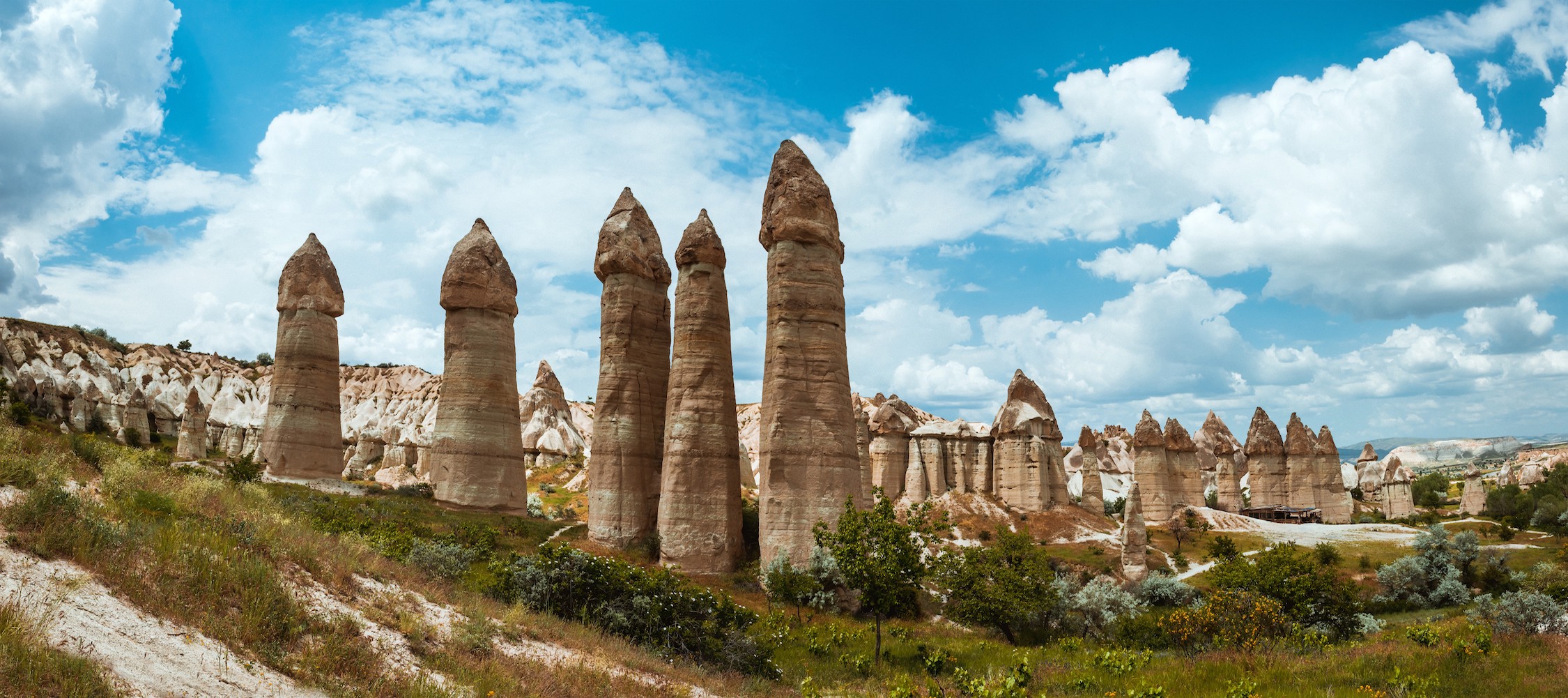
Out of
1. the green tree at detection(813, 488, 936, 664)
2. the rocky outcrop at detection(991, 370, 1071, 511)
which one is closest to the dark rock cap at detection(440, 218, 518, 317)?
the green tree at detection(813, 488, 936, 664)

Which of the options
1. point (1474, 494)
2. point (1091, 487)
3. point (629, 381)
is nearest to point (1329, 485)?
point (1474, 494)

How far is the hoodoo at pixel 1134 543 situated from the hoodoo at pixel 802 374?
40.4 ft

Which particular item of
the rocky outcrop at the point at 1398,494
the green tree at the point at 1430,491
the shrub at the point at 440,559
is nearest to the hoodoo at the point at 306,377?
the shrub at the point at 440,559

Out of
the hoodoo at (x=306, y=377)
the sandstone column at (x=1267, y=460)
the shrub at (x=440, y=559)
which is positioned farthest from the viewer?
the sandstone column at (x=1267, y=460)

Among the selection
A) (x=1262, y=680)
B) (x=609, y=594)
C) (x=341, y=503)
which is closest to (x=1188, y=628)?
(x=1262, y=680)

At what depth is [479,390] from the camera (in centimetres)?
3325

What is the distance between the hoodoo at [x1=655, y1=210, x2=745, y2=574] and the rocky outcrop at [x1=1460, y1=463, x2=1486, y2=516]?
214 ft

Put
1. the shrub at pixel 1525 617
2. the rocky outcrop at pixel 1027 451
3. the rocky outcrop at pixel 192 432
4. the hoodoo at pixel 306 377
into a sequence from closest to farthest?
1. the shrub at pixel 1525 617
2. the hoodoo at pixel 306 377
3. the rocky outcrop at pixel 192 432
4. the rocky outcrop at pixel 1027 451

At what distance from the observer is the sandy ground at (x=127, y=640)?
7.72 meters

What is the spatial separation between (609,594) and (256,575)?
800cm

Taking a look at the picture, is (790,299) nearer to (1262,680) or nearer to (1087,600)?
(1087,600)

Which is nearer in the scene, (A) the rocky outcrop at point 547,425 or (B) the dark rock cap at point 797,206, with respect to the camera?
(B) the dark rock cap at point 797,206

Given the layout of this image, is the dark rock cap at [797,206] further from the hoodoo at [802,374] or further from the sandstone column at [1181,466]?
the sandstone column at [1181,466]

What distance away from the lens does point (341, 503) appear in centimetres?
2823
